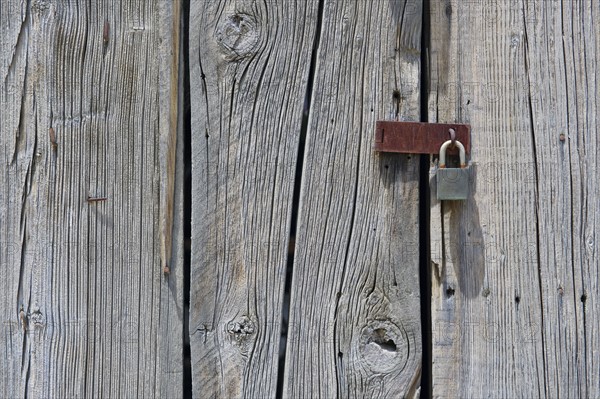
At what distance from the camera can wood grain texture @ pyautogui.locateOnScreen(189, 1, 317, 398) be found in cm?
183

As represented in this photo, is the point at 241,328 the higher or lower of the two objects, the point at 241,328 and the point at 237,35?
the lower

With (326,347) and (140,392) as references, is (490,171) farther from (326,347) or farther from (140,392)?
(140,392)

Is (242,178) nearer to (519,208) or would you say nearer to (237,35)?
(237,35)

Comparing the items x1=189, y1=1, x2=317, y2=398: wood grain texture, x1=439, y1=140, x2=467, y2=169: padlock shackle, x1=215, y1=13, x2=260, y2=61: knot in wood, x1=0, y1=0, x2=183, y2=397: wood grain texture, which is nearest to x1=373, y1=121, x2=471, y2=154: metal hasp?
x1=439, y1=140, x2=467, y2=169: padlock shackle

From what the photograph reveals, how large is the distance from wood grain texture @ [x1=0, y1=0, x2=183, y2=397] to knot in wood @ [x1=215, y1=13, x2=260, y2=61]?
127 millimetres

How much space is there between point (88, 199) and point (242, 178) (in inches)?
15.8

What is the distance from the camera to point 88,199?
184 cm

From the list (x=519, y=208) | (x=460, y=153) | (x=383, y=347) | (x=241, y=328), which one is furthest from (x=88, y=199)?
(x=519, y=208)

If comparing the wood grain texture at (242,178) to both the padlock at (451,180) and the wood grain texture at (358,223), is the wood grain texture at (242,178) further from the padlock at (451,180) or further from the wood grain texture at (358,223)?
the padlock at (451,180)

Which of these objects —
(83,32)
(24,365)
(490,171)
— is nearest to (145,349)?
(24,365)

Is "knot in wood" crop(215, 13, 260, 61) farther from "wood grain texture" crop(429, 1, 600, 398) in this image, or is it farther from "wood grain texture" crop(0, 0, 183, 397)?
"wood grain texture" crop(429, 1, 600, 398)

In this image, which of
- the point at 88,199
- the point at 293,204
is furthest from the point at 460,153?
the point at 88,199

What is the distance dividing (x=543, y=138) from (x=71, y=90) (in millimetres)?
1228

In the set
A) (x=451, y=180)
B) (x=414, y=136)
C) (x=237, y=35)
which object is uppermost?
(x=237, y=35)
